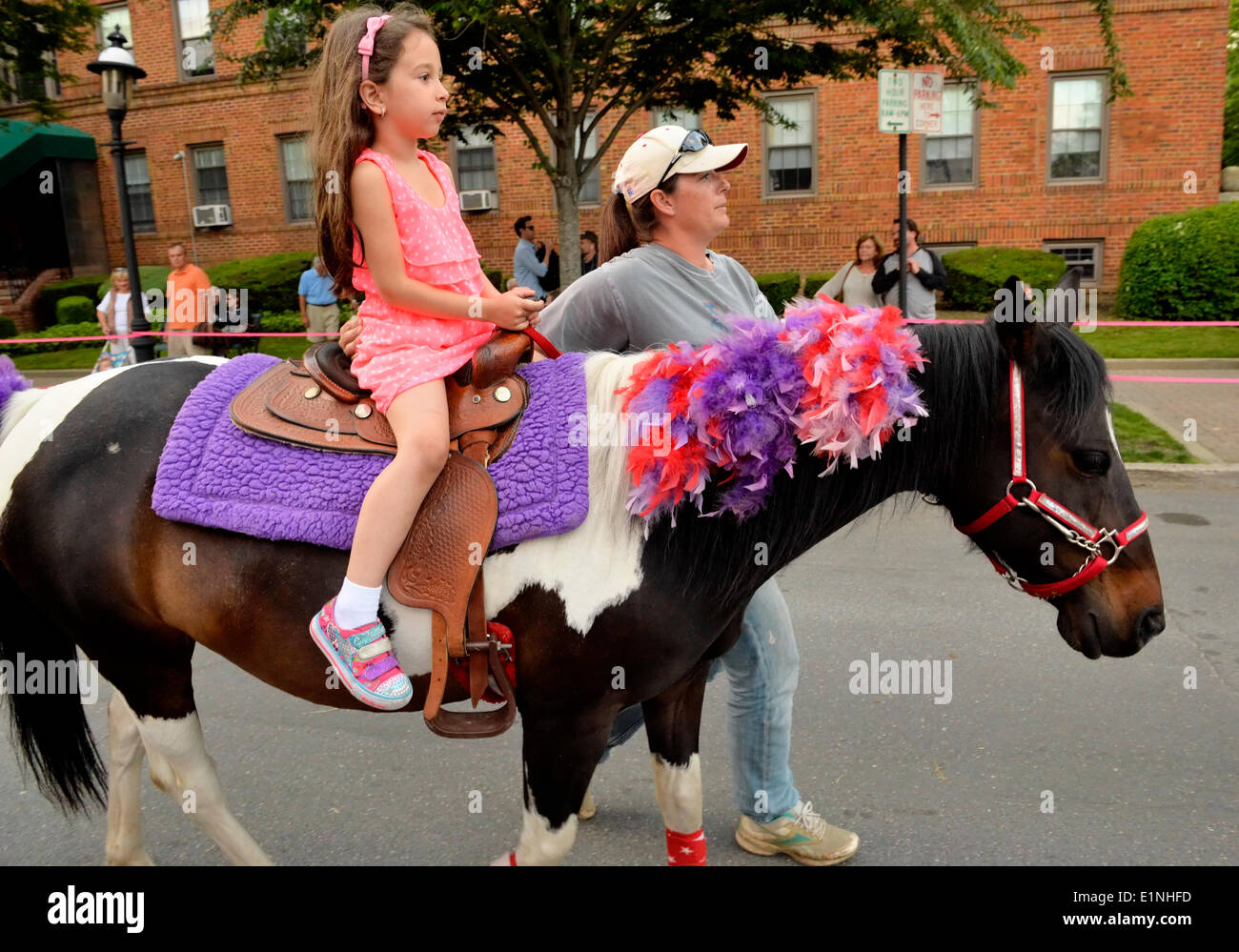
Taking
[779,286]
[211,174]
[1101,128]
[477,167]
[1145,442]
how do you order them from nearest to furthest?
1. [1145,442]
2. [779,286]
3. [1101,128]
4. [477,167]
5. [211,174]

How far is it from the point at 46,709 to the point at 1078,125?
18637 mm

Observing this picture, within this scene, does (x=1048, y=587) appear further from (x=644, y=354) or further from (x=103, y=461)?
(x=103, y=461)

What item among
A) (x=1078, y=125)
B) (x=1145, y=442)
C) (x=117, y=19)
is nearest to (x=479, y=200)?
(x=117, y=19)

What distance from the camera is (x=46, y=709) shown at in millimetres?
2779

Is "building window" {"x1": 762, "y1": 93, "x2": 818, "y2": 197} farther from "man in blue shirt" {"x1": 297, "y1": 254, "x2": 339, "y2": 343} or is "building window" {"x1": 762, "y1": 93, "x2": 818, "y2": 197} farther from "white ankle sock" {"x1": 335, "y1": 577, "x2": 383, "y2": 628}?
"white ankle sock" {"x1": 335, "y1": 577, "x2": 383, "y2": 628}

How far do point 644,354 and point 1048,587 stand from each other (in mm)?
1080

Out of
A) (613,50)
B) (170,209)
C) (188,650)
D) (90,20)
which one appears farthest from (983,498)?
(170,209)

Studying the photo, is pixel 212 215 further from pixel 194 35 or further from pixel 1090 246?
pixel 1090 246

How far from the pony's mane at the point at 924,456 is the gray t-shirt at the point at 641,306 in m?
0.50

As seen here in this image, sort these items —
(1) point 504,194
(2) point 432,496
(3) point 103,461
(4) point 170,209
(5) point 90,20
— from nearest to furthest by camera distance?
(2) point 432,496
(3) point 103,461
(5) point 90,20
(1) point 504,194
(4) point 170,209

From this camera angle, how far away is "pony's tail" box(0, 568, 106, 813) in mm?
2727

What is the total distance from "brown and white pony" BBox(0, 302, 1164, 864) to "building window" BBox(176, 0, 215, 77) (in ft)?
71.3

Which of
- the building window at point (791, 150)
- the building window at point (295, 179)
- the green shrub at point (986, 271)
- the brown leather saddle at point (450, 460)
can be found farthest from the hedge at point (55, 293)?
the brown leather saddle at point (450, 460)

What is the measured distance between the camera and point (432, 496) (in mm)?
2137
